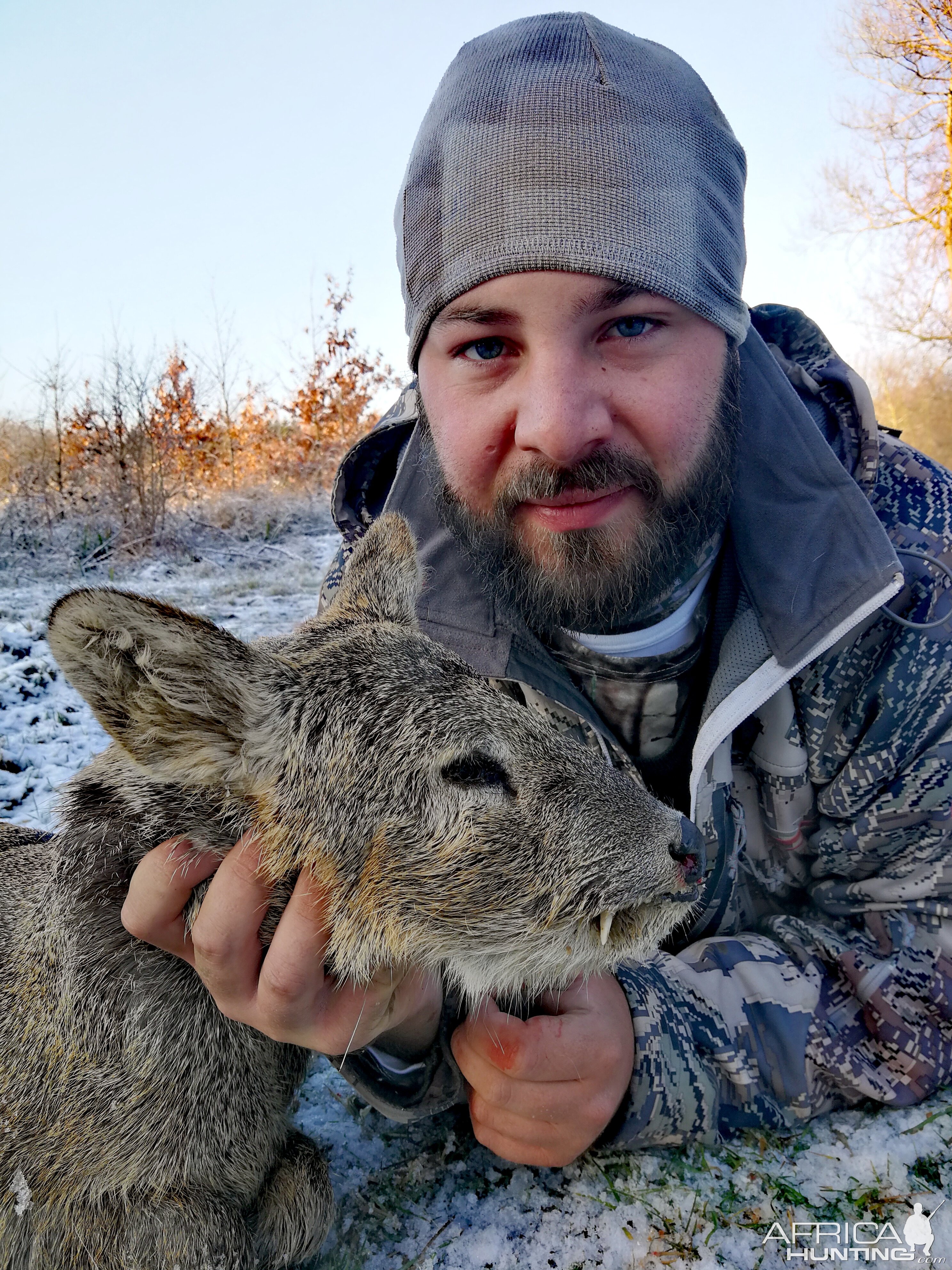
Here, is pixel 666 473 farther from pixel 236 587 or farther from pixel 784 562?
pixel 236 587

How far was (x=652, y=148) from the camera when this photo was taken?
92.7 inches

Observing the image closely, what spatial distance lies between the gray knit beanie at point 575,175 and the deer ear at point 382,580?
0.77 metres

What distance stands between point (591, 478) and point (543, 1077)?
1.79 meters

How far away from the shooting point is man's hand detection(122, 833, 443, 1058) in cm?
176

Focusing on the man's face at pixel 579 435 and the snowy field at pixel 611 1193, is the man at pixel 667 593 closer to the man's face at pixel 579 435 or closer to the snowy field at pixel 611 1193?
the man's face at pixel 579 435

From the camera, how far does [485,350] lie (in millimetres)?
2518

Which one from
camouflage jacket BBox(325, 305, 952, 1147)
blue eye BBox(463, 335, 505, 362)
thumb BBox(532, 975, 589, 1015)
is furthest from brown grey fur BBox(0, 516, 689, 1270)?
blue eye BBox(463, 335, 505, 362)

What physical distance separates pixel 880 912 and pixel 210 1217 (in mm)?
2265

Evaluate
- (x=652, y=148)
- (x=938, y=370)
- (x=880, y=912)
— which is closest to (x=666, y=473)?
(x=652, y=148)

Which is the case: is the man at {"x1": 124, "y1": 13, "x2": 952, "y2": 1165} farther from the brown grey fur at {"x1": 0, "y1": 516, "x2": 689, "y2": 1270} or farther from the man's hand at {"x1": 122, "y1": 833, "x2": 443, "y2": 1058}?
the brown grey fur at {"x1": 0, "y1": 516, "x2": 689, "y2": 1270}

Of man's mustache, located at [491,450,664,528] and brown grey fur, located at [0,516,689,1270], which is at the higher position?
man's mustache, located at [491,450,664,528]

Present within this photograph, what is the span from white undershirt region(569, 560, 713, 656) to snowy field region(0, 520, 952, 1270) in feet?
5.26
